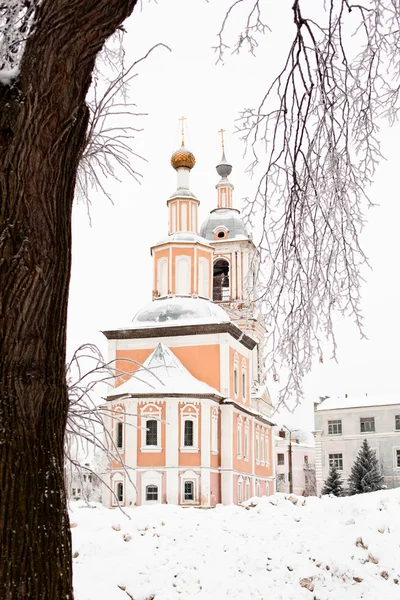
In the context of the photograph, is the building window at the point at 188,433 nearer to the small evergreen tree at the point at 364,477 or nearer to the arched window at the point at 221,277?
the small evergreen tree at the point at 364,477

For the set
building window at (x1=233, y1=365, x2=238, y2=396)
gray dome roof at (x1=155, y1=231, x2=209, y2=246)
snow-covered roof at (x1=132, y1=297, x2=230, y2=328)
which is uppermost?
gray dome roof at (x1=155, y1=231, x2=209, y2=246)

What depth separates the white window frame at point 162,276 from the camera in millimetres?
34147

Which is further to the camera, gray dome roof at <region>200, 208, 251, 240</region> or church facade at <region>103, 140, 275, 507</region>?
gray dome roof at <region>200, 208, 251, 240</region>

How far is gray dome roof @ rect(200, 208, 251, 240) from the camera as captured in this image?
150ft

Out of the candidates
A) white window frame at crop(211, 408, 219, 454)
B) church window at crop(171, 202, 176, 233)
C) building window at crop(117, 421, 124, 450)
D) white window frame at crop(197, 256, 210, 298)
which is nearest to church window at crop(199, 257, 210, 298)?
white window frame at crop(197, 256, 210, 298)

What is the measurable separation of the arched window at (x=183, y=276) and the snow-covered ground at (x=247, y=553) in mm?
23487

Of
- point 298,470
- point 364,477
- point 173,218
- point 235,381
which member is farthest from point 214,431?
point 298,470

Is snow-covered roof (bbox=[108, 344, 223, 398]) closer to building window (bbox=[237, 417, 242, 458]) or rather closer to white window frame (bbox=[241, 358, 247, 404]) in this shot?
building window (bbox=[237, 417, 242, 458])

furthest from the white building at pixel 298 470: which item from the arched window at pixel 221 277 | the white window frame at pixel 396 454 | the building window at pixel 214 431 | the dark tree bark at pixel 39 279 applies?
the dark tree bark at pixel 39 279

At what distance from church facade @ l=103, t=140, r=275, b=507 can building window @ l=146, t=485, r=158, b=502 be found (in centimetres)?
4

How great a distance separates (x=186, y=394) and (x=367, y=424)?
21722 millimetres

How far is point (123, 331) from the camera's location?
31.4 m

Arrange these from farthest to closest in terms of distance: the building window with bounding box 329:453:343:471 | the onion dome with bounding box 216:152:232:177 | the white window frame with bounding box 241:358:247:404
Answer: the onion dome with bounding box 216:152:232:177 → the building window with bounding box 329:453:343:471 → the white window frame with bounding box 241:358:247:404

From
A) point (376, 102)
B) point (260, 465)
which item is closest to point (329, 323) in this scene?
point (376, 102)
